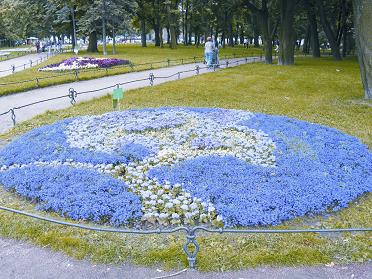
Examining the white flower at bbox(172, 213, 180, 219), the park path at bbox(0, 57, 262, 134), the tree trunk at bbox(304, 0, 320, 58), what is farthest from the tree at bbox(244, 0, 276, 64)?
the white flower at bbox(172, 213, 180, 219)

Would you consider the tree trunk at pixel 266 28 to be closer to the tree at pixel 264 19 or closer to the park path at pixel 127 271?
the tree at pixel 264 19

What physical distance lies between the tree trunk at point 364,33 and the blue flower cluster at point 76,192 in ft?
33.1

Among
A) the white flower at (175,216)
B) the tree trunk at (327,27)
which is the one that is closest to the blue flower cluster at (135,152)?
the white flower at (175,216)

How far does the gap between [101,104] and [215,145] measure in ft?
21.5

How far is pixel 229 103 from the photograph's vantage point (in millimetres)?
13383

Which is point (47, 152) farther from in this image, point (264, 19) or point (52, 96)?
point (264, 19)

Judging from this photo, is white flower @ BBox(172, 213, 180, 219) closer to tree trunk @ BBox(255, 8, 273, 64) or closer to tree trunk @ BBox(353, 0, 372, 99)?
tree trunk @ BBox(353, 0, 372, 99)

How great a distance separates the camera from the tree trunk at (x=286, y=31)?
25.2m

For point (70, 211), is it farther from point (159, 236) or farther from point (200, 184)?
point (200, 184)

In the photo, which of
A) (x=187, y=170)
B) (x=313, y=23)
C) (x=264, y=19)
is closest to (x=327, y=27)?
(x=313, y=23)

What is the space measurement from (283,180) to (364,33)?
8.49 m

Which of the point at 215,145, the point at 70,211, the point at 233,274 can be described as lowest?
the point at 233,274

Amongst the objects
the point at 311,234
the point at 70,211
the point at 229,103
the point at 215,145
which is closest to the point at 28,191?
the point at 70,211

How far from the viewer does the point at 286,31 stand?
84.6ft
